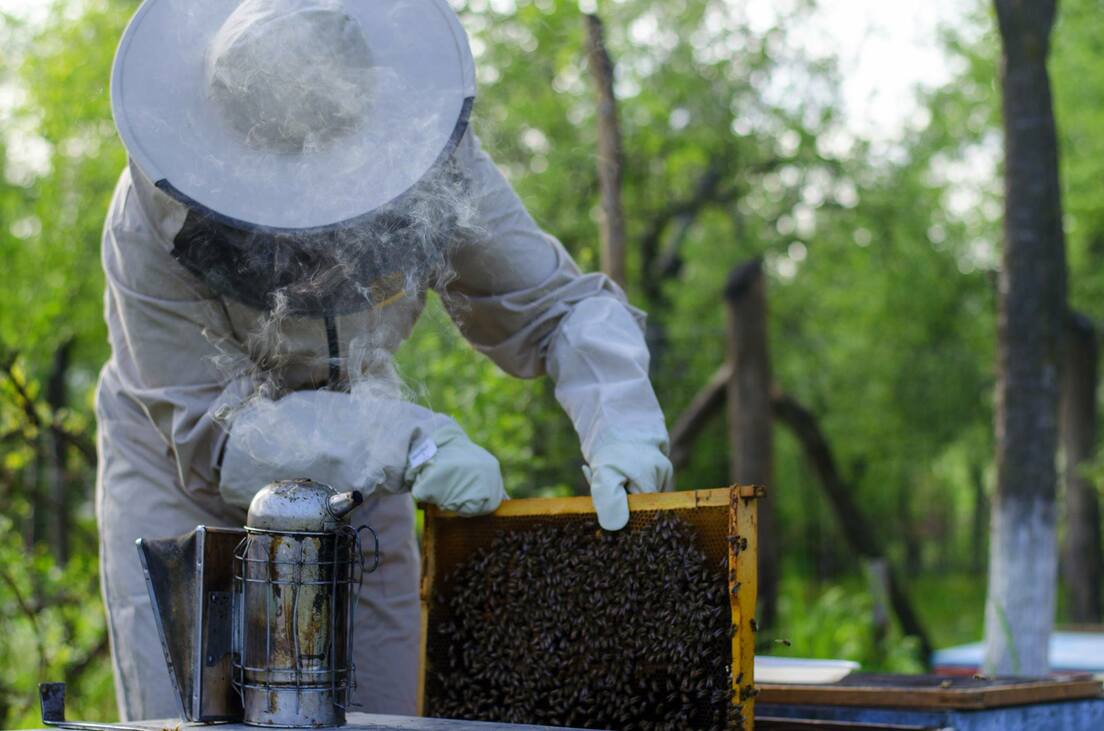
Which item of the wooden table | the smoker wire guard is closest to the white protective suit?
the smoker wire guard

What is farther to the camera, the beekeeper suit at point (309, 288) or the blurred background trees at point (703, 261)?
the blurred background trees at point (703, 261)

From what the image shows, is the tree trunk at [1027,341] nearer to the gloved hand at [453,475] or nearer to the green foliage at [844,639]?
the green foliage at [844,639]

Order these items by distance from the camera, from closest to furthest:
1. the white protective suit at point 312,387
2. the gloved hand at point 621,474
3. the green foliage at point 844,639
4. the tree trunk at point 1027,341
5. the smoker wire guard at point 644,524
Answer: the smoker wire guard at point 644,524
the gloved hand at point 621,474
the white protective suit at point 312,387
the tree trunk at point 1027,341
the green foliage at point 844,639

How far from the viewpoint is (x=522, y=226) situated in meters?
3.15

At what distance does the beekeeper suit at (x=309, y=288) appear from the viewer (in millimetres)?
2561

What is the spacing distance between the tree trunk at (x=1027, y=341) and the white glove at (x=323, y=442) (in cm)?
379

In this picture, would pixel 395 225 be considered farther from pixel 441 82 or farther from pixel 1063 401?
pixel 1063 401

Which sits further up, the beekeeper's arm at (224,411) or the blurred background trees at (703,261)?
the blurred background trees at (703,261)

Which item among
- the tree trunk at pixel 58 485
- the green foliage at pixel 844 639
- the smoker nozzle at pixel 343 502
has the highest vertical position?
the tree trunk at pixel 58 485

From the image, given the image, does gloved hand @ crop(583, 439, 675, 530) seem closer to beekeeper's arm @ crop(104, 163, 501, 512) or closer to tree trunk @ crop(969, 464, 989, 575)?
beekeeper's arm @ crop(104, 163, 501, 512)

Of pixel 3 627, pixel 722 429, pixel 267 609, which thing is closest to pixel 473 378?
pixel 3 627

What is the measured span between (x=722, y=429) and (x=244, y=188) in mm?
10028

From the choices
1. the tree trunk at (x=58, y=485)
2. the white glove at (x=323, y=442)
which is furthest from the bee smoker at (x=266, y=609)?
the tree trunk at (x=58, y=485)

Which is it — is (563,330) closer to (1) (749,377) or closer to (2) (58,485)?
(1) (749,377)
